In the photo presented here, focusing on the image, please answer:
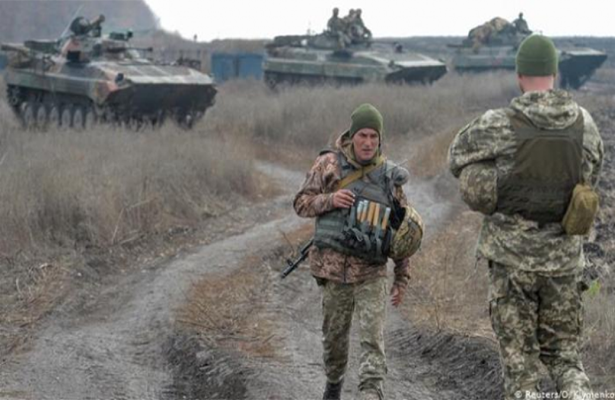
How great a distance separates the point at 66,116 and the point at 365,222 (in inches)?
611

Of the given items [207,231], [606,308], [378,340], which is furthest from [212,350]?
[207,231]

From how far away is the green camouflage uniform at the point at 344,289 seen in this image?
5.09 meters

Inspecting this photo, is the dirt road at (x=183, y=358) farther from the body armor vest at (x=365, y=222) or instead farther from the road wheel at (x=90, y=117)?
the road wheel at (x=90, y=117)

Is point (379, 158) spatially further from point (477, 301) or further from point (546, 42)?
point (477, 301)

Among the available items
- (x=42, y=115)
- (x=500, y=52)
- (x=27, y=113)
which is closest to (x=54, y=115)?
(x=42, y=115)

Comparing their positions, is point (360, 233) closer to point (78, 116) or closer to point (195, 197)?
point (195, 197)

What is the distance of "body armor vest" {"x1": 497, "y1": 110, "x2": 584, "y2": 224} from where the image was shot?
436 centimetres

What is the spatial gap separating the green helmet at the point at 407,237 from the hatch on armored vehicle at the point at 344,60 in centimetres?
2107

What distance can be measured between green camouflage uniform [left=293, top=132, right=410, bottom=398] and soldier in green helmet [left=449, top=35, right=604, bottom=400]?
0.75 metres

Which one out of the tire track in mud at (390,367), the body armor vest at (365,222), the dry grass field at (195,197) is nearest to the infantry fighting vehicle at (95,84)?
the dry grass field at (195,197)

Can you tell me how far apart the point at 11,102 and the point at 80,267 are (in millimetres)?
13602

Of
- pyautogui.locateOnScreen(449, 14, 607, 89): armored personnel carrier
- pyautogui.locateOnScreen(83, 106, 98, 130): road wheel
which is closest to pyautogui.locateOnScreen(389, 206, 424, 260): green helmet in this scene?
pyautogui.locateOnScreen(83, 106, 98, 130): road wheel

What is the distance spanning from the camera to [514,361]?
4.45 metres

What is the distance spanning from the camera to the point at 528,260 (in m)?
4.40
